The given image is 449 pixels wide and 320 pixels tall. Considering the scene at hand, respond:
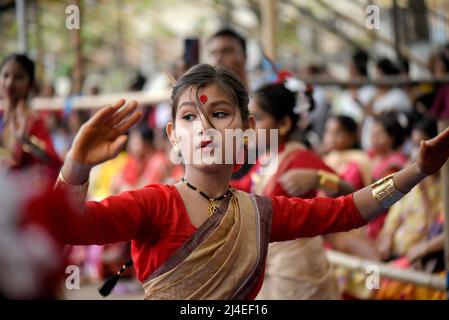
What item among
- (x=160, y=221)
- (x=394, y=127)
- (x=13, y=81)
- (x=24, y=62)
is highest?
(x=24, y=62)

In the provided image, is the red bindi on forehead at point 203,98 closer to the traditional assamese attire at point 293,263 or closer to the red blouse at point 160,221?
the red blouse at point 160,221

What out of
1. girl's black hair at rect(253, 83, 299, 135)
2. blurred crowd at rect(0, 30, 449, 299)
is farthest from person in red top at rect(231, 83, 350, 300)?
blurred crowd at rect(0, 30, 449, 299)

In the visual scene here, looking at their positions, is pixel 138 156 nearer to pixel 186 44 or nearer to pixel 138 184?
pixel 138 184

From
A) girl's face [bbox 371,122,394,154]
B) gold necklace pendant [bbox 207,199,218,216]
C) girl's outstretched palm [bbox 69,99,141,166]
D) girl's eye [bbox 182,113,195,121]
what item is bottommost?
gold necklace pendant [bbox 207,199,218,216]

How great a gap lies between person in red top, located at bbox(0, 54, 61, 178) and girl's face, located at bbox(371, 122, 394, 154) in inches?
109

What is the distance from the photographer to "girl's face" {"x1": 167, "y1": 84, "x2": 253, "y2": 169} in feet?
7.97

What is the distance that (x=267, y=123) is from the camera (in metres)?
3.83

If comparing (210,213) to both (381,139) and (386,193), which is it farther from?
(381,139)

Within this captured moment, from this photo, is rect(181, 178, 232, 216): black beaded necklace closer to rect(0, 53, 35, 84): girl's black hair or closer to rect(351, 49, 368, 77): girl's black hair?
rect(0, 53, 35, 84): girl's black hair

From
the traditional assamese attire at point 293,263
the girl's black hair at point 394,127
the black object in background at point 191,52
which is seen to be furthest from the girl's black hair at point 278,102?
the girl's black hair at point 394,127

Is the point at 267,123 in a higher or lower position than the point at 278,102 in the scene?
lower

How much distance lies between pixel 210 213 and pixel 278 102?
4.93ft

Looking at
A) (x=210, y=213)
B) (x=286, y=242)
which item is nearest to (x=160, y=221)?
(x=210, y=213)
